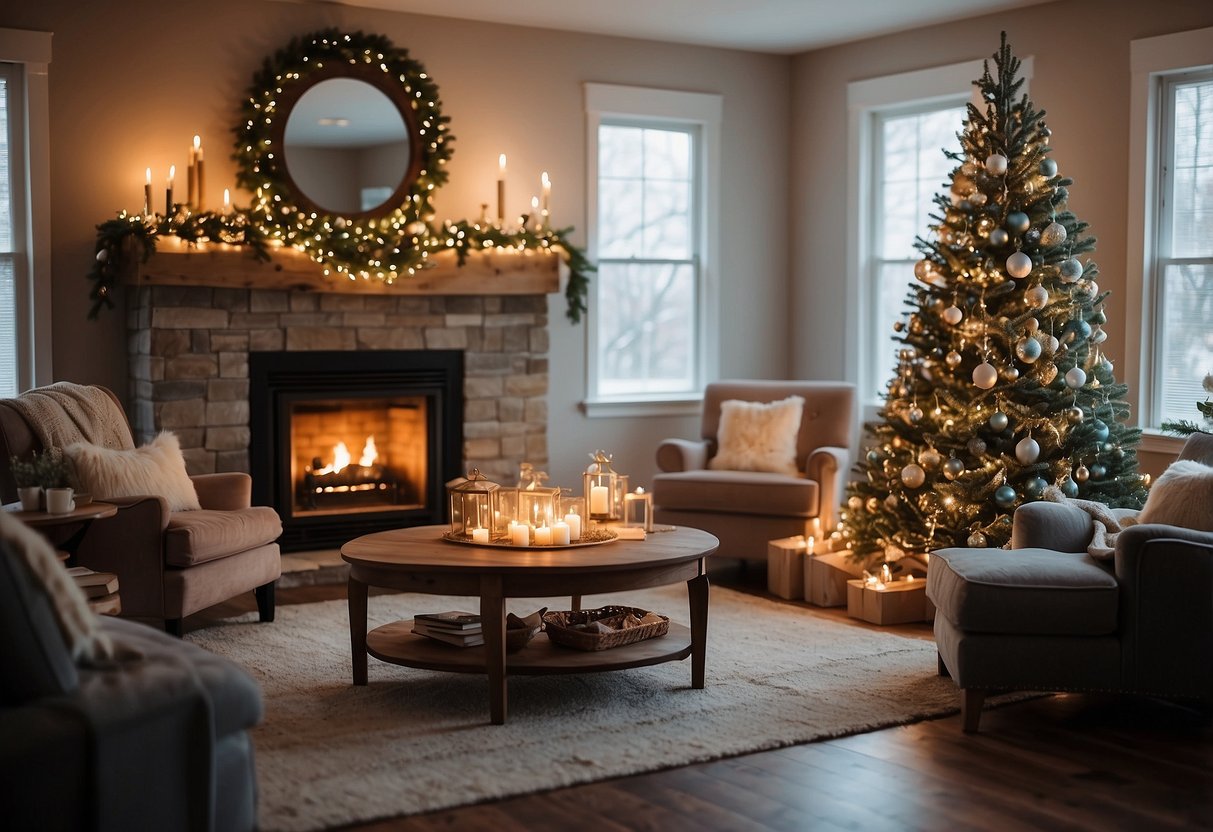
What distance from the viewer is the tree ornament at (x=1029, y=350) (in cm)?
531

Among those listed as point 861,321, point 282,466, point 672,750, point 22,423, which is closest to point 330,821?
point 672,750

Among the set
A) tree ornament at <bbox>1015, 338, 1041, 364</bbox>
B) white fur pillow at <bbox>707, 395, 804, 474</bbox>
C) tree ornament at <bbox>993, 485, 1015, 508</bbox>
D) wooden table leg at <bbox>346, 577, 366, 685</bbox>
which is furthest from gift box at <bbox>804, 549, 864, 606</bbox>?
wooden table leg at <bbox>346, 577, 366, 685</bbox>

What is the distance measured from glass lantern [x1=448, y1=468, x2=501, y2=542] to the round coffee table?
0.28 feet

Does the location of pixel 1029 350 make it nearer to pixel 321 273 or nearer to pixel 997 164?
pixel 997 164

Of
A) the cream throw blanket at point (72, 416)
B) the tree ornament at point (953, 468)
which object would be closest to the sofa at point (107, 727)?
the cream throw blanket at point (72, 416)

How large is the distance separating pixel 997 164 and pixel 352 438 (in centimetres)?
351

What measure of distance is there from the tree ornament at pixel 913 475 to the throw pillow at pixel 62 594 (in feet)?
11.4

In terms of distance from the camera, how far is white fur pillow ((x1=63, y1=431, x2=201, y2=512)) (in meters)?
4.84

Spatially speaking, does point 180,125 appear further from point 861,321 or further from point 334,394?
point 861,321

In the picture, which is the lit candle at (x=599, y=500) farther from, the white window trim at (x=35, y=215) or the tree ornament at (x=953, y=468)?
the white window trim at (x=35, y=215)

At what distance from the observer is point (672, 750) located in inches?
151

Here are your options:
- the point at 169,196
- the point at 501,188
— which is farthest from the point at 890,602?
the point at 169,196

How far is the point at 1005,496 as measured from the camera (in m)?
5.29

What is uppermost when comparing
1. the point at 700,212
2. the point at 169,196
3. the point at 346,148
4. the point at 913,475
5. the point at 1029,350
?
the point at 346,148
